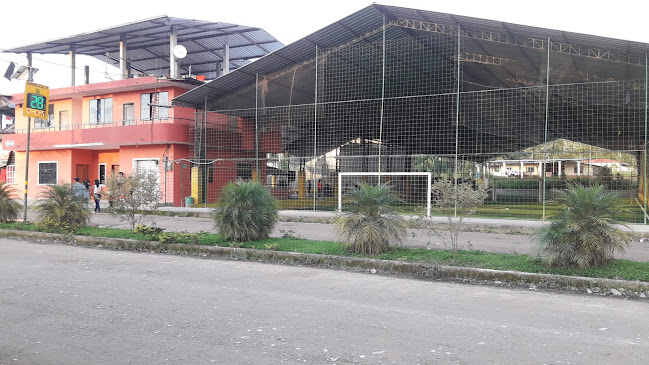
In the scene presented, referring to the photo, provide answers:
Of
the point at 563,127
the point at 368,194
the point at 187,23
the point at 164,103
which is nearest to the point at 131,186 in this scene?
the point at 368,194

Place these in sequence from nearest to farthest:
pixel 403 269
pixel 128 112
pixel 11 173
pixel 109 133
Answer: pixel 403 269
pixel 109 133
pixel 128 112
pixel 11 173

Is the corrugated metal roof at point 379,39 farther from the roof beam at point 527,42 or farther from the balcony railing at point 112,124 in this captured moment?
the balcony railing at point 112,124

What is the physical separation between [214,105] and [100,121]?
767 cm

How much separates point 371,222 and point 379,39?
1356 cm

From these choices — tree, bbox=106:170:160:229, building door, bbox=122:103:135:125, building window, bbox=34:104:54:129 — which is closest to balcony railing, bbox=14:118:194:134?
building door, bbox=122:103:135:125

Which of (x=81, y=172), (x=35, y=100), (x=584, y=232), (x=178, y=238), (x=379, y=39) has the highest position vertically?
(x=379, y=39)

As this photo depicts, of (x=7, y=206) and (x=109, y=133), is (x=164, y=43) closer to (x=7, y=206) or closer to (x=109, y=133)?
(x=109, y=133)

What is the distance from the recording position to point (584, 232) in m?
7.75

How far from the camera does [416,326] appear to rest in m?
5.30

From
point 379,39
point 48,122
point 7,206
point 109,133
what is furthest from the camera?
point 48,122

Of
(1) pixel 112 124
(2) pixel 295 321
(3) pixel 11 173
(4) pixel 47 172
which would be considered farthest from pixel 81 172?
(2) pixel 295 321

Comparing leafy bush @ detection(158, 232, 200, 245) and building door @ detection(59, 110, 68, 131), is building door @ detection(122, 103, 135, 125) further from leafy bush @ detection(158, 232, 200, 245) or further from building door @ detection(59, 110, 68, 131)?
leafy bush @ detection(158, 232, 200, 245)

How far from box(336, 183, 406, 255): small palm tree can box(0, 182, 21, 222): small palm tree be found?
12000mm

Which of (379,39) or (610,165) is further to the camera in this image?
(610,165)
